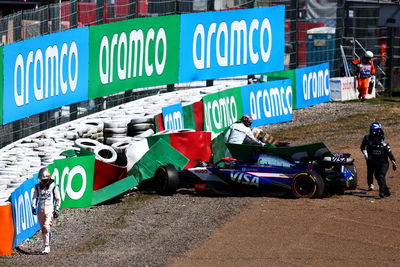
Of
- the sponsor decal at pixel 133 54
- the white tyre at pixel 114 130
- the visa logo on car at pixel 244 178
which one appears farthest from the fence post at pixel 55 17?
the visa logo on car at pixel 244 178

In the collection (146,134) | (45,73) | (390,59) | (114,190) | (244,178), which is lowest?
(114,190)

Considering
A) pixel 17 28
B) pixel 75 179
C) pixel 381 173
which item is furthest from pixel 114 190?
pixel 381 173

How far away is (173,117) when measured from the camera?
20.3 metres

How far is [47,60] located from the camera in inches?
692

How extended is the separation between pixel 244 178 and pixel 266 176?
400 mm

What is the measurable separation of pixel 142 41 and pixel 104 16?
1341mm

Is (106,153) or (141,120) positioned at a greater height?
(141,120)

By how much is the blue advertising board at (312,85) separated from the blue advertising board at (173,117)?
703 centimetres

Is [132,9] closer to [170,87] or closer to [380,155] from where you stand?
[170,87]

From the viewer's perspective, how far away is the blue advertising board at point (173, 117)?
65.3ft

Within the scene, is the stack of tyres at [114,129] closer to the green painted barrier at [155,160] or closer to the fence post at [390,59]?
the green painted barrier at [155,160]

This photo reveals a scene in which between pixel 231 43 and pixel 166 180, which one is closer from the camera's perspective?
pixel 166 180

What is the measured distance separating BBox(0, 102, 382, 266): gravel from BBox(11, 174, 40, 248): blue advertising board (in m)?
0.14

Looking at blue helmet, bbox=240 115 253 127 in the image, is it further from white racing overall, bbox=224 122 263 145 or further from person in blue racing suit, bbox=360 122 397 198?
person in blue racing suit, bbox=360 122 397 198
